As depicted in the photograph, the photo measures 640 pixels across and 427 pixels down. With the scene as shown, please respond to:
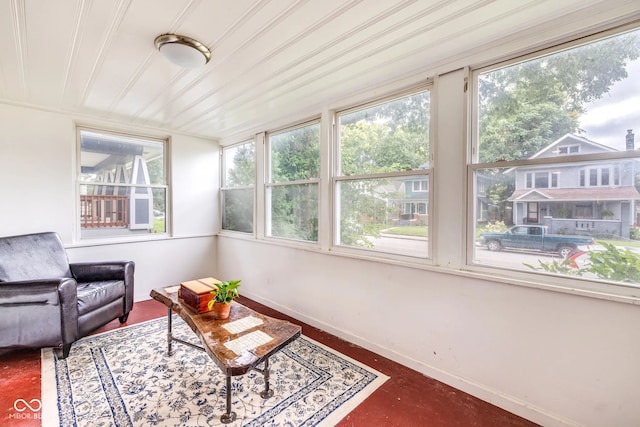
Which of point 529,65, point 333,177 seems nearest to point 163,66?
point 333,177

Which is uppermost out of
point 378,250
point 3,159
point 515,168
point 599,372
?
point 3,159

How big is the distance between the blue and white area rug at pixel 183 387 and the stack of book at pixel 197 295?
1.57 feet

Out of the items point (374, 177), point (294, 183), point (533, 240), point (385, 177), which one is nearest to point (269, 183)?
point (294, 183)

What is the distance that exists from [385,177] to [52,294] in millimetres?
2766

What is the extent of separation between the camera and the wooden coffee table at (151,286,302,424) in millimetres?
1397

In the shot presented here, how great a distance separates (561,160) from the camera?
1576 mm

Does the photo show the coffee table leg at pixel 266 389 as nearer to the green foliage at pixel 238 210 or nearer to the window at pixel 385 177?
the window at pixel 385 177

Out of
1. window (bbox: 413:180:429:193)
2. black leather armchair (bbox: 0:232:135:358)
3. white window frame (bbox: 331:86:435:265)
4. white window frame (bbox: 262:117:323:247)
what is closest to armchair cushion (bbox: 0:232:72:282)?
black leather armchair (bbox: 0:232:135:358)

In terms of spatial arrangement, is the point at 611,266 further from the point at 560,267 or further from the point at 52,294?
the point at 52,294

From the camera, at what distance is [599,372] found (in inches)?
56.9

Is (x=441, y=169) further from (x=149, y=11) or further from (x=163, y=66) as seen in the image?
(x=163, y=66)

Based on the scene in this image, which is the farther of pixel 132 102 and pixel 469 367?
pixel 132 102

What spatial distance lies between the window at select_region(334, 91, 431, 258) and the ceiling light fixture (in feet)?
4.35

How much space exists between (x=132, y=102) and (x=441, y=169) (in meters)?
2.97
